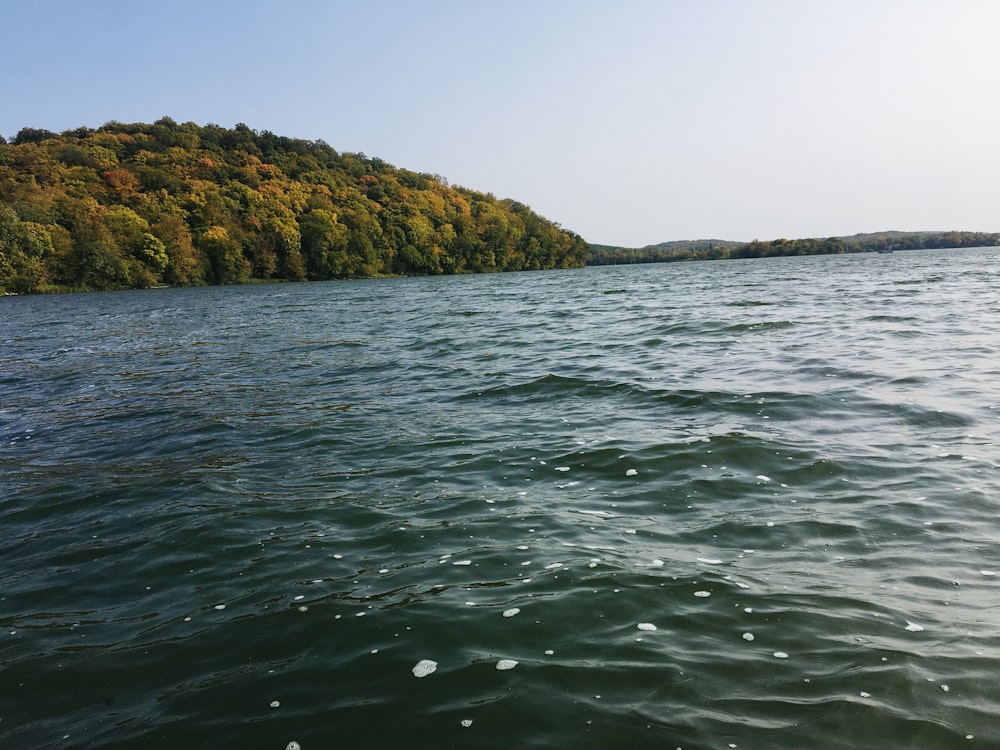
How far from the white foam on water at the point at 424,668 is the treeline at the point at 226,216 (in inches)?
3372

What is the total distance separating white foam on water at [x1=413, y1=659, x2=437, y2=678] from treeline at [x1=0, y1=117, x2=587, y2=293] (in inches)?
3372

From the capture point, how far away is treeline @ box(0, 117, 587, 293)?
76.2 metres

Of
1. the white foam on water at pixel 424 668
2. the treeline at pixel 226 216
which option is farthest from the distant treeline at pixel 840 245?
the white foam on water at pixel 424 668

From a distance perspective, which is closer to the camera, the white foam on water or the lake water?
the lake water

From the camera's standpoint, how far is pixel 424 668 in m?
4.12

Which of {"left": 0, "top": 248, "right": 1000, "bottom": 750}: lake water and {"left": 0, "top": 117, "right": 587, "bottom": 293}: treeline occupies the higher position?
{"left": 0, "top": 117, "right": 587, "bottom": 293}: treeline

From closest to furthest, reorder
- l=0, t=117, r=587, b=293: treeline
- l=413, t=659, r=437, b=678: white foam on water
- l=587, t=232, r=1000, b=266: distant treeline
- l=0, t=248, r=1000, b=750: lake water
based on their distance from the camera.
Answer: l=0, t=248, r=1000, b=750: lake water, l=413, t=659, r=437, b=678: white foam on water, l=0, t=117, r=587, b=293: treeline, l=587, t=232, r=1000, b=266: distant treeline

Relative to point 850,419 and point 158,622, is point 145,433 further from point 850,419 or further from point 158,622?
point 850,419

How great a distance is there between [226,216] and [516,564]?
351ft

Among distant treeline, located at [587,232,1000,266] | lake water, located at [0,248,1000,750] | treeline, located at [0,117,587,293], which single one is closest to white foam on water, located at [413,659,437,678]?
lake water, located at [0,248,1000,750]

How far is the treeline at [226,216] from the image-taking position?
76.2 meters

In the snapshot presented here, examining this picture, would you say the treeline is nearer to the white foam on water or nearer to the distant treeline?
the distant treeline

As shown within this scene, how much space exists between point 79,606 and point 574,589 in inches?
164

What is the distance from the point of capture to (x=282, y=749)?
3.41 metres
